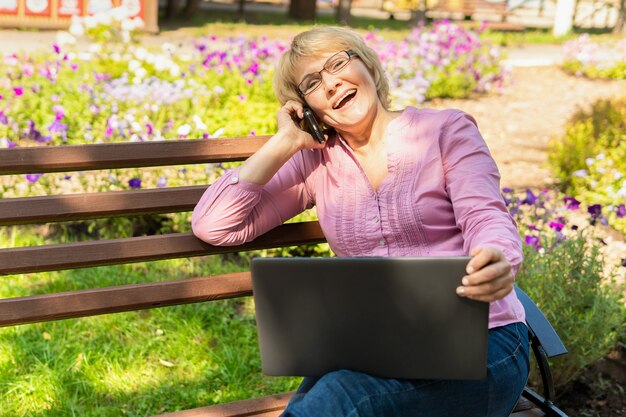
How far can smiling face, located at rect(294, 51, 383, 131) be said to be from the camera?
7.54 feet

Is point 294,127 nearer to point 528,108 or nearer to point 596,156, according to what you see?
point 596,156

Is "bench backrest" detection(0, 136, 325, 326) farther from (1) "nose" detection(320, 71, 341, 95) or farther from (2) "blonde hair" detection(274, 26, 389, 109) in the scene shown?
(1) "nose" detection(320, 71, 341, 95)

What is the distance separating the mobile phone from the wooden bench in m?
0.21

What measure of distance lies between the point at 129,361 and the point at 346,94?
1.52 metres

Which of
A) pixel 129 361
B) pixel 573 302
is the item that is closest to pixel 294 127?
pixel 129 361

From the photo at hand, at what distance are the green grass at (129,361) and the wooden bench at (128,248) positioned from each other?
0.67 meters

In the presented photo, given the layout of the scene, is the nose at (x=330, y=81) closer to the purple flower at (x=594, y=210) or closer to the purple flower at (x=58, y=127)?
the purple flower at (x=594, y=210)

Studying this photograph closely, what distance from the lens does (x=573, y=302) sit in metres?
3.31

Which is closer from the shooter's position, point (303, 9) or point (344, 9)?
point (344, 9)

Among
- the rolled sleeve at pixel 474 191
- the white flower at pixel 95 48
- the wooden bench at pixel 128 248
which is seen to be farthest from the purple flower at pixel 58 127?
the rolled sleeve at pixel 474 191

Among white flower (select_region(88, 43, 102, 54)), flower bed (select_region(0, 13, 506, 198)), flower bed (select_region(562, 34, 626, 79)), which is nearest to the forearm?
flower bed (select_region(0, 13, 506, 198))

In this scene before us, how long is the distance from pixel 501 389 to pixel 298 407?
0.51m

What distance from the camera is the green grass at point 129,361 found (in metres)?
3.01

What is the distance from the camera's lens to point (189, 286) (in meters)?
2.46
